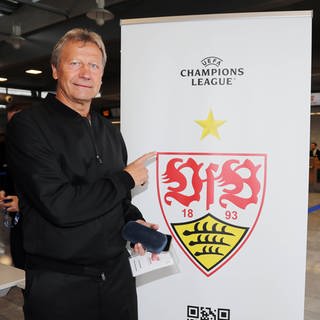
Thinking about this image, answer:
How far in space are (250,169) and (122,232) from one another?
675 millimetres

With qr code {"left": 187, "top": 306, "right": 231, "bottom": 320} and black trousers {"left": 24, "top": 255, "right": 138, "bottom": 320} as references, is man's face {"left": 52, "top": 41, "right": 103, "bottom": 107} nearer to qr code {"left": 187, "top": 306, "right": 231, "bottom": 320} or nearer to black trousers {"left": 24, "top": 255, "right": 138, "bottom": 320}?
black trousers {"left": 24, "top": 255, "right": 138, "bottom": 320}

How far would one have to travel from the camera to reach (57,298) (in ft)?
4.13

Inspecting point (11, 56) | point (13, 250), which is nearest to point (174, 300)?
point (13, 250)

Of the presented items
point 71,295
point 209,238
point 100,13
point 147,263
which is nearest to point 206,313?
point 209,238

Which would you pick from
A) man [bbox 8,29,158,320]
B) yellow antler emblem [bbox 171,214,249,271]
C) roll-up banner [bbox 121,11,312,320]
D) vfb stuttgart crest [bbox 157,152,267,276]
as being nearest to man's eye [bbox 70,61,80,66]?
man [bbox 8,29,158,320]

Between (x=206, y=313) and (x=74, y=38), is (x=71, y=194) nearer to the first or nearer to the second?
(x=74, y=38)

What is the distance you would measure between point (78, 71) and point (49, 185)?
16.7 inches

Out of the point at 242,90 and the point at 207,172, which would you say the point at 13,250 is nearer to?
the point at 207,172

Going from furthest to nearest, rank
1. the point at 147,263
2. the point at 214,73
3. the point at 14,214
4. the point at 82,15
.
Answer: the point at 82,15, the point at 14,214, the point at 214,73, the point at 147,263

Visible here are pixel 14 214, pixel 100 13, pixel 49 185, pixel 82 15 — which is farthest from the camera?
pixel 82 15

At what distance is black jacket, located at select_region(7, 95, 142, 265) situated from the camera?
114cm

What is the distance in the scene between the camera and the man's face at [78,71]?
50.3 inches

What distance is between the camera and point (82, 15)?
4.88m

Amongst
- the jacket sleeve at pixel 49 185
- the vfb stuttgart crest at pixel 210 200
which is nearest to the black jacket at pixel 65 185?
the jacket sleeve at pixel 49 185
